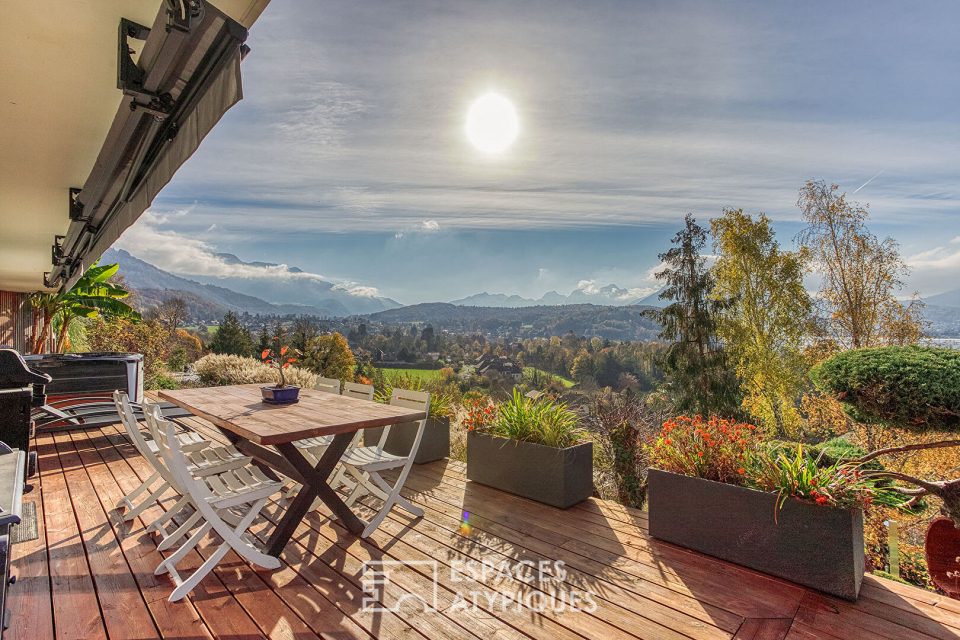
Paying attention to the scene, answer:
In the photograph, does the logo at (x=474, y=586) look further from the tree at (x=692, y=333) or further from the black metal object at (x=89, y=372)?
the tree at (x=692, y=333)

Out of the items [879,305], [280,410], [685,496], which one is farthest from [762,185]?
[280,410]

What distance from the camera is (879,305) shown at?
1264cm

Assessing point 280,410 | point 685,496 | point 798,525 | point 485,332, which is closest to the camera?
point 798,525

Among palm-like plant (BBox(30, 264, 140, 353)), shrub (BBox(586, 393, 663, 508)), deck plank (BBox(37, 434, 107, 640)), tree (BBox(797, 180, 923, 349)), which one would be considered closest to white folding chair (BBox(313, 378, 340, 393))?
deck plank (BBox(37, 434, 107, 640))

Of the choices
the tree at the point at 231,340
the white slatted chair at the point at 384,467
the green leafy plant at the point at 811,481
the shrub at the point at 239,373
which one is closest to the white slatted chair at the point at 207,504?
the white slatted chair at the point at 384,467

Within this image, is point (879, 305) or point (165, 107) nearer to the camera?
point (165, 107)

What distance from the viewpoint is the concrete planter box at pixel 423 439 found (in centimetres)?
518

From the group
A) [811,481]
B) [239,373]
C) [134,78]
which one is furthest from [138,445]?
[239,373]

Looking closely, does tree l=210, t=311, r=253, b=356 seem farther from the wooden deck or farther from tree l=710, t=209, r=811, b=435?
tree l=710, t=209, r=811, b=435

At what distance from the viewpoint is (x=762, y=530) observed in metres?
2.81

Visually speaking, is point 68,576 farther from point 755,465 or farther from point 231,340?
point 231,340

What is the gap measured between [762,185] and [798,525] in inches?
730

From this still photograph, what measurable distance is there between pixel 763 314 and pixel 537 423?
48.6 ft

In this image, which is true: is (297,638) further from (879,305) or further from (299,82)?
(879,305)
